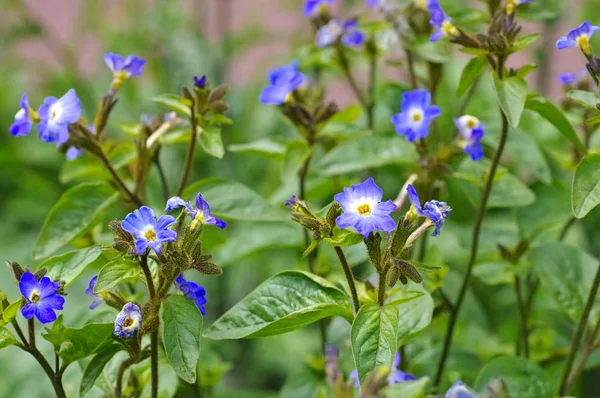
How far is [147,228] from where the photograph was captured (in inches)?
30.0

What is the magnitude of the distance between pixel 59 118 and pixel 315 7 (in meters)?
0.46

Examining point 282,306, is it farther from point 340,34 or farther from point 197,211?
point 340,34

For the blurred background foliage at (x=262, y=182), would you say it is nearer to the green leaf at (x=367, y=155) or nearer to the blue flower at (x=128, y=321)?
the green leaf at (x=367, y=155)

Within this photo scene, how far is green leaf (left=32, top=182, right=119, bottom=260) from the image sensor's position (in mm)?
1026

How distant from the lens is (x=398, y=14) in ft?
3.91

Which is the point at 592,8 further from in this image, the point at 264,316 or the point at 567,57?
the point at 567,57

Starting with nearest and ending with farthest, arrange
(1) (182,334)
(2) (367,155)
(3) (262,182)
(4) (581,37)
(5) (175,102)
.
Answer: (1) (182,334) → (4) (581,37) → (5) (175,102) → (2) (367,155) → (3) (262,182)

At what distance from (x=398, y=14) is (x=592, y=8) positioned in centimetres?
94

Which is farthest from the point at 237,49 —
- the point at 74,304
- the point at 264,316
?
the point at 264,316

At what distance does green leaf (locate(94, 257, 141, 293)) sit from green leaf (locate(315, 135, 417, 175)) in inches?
15.2

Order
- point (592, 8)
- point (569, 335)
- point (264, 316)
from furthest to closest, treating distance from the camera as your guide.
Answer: point (592, 8) < point (569, 335) < point (264, 316)

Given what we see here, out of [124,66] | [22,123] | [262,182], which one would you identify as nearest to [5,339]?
[22,123]

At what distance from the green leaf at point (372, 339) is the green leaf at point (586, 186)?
0.72 feet

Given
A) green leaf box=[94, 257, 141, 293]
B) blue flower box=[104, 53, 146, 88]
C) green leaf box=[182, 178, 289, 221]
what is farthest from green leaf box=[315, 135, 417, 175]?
green leaf box=[94, 257, 141, 293]
